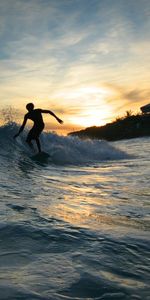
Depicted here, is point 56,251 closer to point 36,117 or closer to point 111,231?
point 111,231

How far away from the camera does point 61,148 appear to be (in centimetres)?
1404

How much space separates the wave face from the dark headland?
11717 millimetres

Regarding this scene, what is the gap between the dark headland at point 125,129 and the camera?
93.8 feet

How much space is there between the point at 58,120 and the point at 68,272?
30.2ft

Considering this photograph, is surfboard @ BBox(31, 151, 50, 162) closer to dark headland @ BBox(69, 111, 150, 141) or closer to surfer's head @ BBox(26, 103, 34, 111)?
surfer's head @ BBox(26, 103, 34, 111)

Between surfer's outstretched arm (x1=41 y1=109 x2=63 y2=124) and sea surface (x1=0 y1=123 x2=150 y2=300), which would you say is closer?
sea surface (x1=0 y1=123 x2=150 y2=300)

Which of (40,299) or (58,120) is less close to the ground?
(58,120)

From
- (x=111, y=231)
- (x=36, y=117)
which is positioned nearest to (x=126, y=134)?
(x=36, y=117)

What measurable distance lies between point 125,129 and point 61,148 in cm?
1725

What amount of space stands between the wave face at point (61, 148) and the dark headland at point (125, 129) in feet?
38.4

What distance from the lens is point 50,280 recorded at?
7.13 ft

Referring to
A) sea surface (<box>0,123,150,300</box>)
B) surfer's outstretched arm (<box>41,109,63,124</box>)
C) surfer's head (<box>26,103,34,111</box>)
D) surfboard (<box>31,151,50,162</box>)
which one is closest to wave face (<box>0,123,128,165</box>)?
surfboard (<box>31,151,50,162</box>)

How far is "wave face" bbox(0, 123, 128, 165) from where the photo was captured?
41.1 ft

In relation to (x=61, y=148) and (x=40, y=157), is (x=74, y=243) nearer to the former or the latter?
(x=40, y=157)
